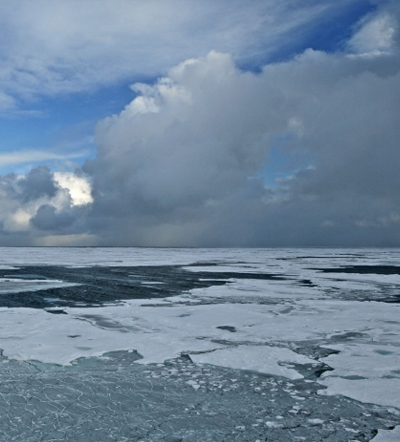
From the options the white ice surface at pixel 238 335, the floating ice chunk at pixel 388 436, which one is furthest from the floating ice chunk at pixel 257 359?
the floating ice chunk at pixel 388 436

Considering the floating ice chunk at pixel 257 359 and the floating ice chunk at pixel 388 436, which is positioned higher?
the floating ice chunk at pixel 388 436

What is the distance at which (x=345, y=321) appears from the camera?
960 centimetres

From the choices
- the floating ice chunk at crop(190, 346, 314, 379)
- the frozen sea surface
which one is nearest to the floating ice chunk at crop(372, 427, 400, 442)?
the frozen sea surface

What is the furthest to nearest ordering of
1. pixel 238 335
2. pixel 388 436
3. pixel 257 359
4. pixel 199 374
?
pixel 238 335, pixel 257 359, pixel 199 374, pixel 388 436

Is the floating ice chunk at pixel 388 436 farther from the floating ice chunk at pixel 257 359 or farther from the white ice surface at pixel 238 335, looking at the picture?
the floating ice chunk at pixel 257 359

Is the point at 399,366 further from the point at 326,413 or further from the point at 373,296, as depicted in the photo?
the point at 373,296

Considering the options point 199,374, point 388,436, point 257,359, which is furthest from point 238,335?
point 388,436

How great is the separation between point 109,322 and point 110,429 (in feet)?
18.3

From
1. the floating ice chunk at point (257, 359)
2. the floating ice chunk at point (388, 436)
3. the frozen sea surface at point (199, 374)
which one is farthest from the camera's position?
the floating ice chunk at point (257, 359)

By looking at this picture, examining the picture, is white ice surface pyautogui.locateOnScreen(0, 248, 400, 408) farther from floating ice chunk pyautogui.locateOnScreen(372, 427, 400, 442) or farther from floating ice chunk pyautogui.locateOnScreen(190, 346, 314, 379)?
floating ice chunk pyautogui.locateOnScreen(372, 427, 400, 442)

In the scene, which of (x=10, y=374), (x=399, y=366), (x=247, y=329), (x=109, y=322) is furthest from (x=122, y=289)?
(x=399, y=366)

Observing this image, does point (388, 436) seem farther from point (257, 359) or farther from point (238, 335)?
point (238, 335)

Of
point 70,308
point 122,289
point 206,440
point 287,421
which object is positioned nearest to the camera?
point 206,440

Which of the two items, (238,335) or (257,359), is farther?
(238,335)
